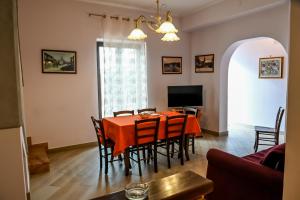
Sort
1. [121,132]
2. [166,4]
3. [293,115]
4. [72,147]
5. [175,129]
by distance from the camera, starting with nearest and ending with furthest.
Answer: [293,115], [121,132], [175,129], [72,147], [166,4]

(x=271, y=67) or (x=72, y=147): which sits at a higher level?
(x=271, y=67)

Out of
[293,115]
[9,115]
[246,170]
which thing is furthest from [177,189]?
[9,115]

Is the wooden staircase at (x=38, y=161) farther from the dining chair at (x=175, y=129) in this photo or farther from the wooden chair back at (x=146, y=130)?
the dining chair at (x=175, y=129)

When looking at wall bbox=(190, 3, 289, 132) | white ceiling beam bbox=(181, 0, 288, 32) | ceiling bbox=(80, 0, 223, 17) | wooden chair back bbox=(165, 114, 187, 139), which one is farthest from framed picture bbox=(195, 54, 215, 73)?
wooden chair back bbox=(165, 114, 187, 139)

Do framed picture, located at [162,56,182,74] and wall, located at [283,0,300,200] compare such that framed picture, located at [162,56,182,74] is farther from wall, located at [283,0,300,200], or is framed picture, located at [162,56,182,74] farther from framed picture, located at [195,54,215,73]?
wall, located at [283,0,300,200]

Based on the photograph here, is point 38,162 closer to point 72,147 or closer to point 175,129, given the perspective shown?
point 72,147

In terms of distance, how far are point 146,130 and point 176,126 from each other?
0.61 meters

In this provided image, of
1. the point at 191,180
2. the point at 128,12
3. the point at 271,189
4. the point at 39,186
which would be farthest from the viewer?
the point at 128,12

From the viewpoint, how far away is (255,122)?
659 cm

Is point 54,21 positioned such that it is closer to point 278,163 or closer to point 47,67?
point 47,67

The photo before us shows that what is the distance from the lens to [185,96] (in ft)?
18.9

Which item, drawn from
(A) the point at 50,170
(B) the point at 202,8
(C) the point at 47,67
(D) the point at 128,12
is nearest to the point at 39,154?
(A) the point at 50,170

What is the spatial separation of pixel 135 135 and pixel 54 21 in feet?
9.40

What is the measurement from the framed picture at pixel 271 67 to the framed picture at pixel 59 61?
4829 millimetres
